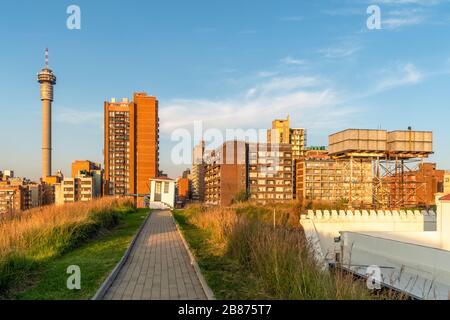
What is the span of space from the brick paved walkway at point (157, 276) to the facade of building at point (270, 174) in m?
78.8

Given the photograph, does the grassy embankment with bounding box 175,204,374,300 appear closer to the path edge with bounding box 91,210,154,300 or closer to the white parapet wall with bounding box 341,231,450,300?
the path edge with bounding box 91,210,154,300

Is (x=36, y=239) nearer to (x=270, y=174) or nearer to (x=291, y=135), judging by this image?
(x=270, y=174)

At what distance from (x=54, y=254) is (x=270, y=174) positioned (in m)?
83.6

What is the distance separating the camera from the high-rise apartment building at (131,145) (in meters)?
97.9

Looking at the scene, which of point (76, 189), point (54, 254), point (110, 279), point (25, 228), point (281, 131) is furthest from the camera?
point (281, 131)

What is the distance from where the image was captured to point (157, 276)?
8250 mm

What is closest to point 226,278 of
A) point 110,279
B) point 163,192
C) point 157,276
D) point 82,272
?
point 157,276

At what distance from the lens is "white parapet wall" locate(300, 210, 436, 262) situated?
25094mm

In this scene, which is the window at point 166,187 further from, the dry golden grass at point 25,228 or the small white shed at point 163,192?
the dry golden grass at point 25,228

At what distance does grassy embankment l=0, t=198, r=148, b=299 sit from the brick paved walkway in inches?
20.2

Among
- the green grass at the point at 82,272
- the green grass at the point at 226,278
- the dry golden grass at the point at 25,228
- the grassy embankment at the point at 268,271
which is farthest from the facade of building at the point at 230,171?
the grassy embankment at the point at 268,271

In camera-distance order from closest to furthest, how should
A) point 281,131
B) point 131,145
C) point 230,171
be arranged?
point 230,171 → point 131,145 → point 281,131
